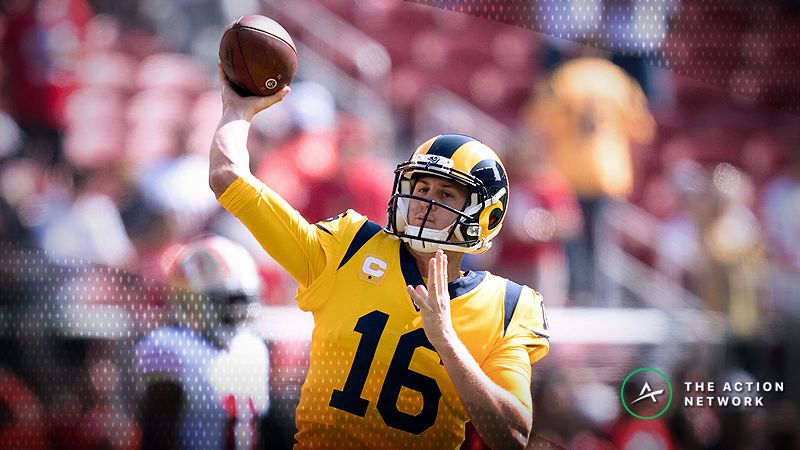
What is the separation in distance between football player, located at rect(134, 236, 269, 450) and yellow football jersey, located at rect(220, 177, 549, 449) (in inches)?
38.6

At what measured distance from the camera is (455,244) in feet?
6.82

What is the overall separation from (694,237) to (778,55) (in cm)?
76

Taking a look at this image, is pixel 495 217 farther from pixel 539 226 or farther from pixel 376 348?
pixel 539 226

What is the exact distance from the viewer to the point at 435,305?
188cm

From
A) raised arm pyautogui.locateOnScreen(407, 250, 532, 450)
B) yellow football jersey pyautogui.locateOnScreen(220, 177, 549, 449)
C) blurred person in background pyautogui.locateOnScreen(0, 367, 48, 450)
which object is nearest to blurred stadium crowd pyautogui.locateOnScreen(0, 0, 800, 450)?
blurred person in background pyautogui.locateOnScreen(0, 367, 48, 450)

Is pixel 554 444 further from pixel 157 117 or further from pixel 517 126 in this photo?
pixel 157 117

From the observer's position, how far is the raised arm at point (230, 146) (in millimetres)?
1935

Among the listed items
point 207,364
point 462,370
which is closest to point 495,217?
point 462,370

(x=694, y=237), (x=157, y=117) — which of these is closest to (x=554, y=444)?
(x=694, y=237)

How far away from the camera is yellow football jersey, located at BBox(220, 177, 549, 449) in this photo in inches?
81.0
